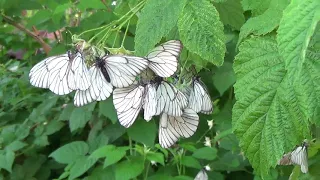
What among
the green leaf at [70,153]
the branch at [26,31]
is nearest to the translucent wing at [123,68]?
the green leaf at [70,153]

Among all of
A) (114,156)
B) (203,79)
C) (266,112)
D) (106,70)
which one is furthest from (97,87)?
(203,79)

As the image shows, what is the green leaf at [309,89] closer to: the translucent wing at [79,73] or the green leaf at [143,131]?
the translucent wing at [79,73]

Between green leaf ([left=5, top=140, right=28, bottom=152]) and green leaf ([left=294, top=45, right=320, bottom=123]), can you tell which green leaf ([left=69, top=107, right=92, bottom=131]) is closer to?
green leaf ([left=5, top=140, right=28, bottom=152])

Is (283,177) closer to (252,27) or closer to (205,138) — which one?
(205,138)

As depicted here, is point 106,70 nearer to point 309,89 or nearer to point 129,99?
point 129,99

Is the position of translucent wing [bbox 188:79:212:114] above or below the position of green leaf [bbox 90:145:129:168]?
above

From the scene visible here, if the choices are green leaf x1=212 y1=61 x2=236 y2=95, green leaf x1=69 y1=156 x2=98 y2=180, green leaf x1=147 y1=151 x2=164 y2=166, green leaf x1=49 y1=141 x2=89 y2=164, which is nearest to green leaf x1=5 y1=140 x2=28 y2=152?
green leaf x1=49 y1=141 x2=89 y2=164
